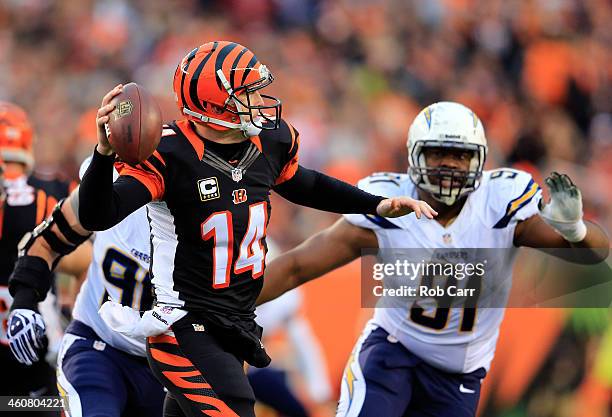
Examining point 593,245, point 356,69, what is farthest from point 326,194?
point 356,69

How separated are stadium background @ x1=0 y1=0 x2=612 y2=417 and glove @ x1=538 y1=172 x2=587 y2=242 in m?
4.41

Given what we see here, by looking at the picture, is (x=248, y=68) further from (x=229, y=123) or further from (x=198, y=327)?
(x=198, y=327)

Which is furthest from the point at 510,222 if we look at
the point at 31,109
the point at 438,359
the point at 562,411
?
the point at 31,109

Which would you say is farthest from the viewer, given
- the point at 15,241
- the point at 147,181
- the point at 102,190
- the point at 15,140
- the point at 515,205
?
the point at 15,140

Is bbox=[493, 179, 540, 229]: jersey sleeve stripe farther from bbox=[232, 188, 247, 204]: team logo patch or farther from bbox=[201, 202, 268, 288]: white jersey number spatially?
bbox=[232, 188, 247, 204]: team logo patch

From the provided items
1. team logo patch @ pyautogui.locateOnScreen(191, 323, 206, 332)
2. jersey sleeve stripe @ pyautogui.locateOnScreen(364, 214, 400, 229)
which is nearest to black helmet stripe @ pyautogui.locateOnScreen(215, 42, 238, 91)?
team logo patch @ pyautogui.locateOnScreen(191, 323, 206, 332)

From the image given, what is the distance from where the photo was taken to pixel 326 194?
4496 millimetres

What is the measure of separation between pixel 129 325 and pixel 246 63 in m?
1.02

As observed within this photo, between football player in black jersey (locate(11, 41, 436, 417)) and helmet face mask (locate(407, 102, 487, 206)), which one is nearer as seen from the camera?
football player in black jersey (locate(11, 41, 436, 417))

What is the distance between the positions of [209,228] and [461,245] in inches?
57.1

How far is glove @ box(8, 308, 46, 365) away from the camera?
4473mm

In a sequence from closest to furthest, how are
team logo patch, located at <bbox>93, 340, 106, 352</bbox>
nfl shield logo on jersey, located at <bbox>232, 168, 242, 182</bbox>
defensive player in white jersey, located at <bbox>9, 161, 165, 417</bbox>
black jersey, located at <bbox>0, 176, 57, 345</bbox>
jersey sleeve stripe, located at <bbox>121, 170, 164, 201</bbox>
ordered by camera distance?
jersey sleeve stripe, located at <bbox>121, 170, 164, 201</bbox>, nfl shield logo on jersey, located at <bbox>232, 168, 242, 182</bbox>, defensive player in white jersey, located at <bbox>9, 161, 165, 417</bbox>, team logo patch, located at <bbox>93, 340, 106, 352</bbox>, black jersey, located at <bbox>0, 176, 57, 345</bbox>

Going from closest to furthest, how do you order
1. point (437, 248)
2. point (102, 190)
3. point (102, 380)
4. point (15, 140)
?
point (102, 190), point (102, 380), point (437, 248), point (15, 140)

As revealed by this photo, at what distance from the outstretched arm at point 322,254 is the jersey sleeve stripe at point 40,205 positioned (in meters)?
1.22
